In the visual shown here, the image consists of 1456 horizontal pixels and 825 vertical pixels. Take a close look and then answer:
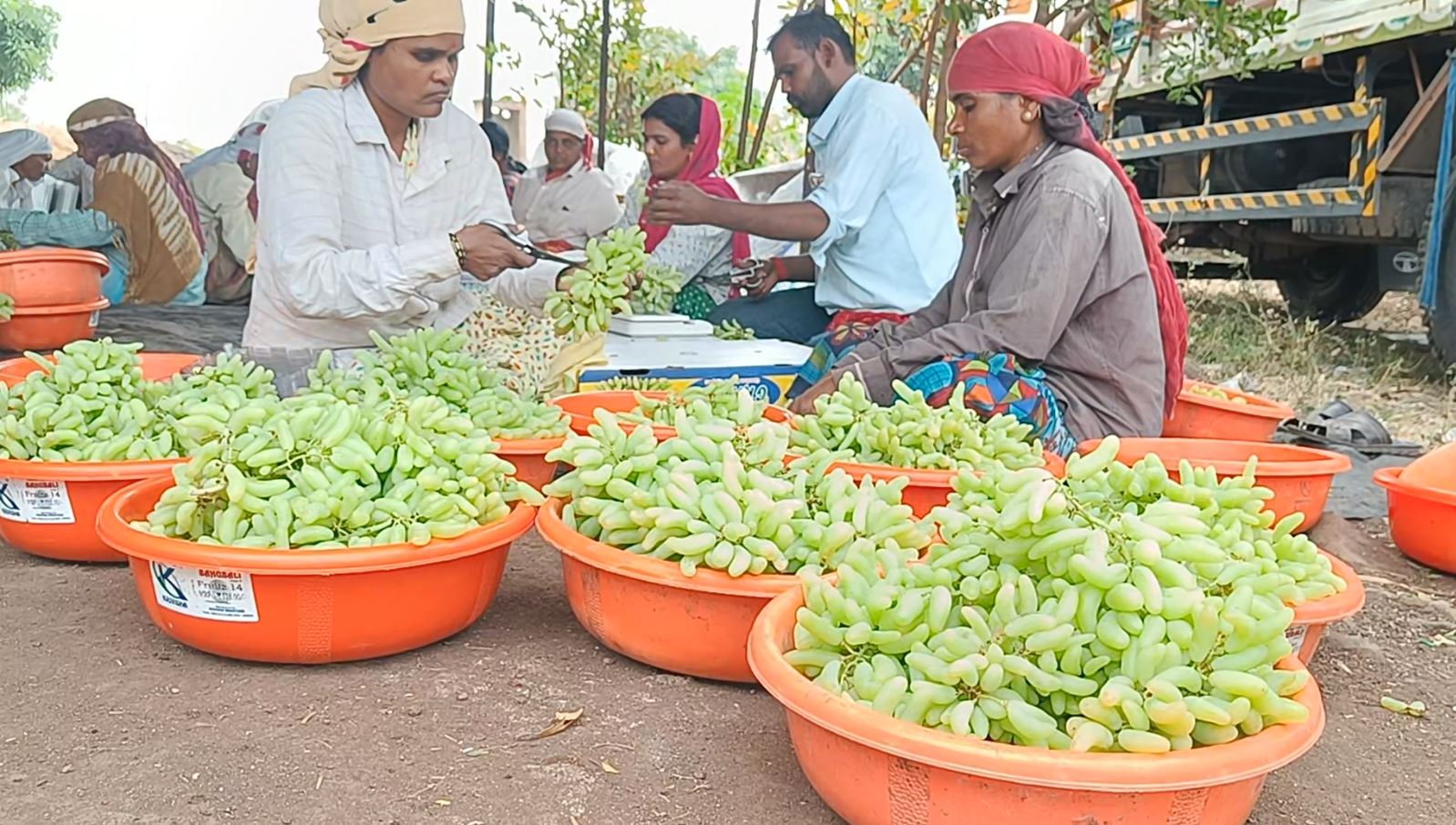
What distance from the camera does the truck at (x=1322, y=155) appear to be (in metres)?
5.32

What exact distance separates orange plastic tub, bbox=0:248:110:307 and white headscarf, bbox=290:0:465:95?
2768 millimetres

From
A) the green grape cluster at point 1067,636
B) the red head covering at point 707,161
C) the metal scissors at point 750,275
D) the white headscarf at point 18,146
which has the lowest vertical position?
the green grape cluster at point 1067,636

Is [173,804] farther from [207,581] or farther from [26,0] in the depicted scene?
[26,0]

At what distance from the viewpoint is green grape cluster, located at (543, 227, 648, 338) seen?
3463 millimetres

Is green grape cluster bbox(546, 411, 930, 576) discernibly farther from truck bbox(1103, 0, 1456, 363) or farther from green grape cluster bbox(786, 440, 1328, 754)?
truck bbox(1103, 0, 1456, 363)

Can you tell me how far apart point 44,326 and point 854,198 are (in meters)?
3.65

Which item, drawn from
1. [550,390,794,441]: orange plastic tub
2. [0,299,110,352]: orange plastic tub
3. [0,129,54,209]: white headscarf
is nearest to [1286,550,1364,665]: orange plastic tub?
[550,390,794,441]: orange plastic tub

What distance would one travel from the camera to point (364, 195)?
3268 millimetres

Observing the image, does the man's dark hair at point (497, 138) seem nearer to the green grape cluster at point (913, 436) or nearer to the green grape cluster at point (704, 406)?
the green grape cluster at point (704, 406)

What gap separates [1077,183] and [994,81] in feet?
1.07

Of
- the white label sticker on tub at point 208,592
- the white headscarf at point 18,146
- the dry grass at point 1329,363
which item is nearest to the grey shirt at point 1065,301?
the white label sticker on tub at point 208,592

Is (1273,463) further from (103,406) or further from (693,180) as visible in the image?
(693,180)

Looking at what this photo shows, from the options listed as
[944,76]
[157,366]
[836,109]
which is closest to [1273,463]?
[836,109]

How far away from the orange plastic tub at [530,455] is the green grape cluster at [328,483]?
511 mm
